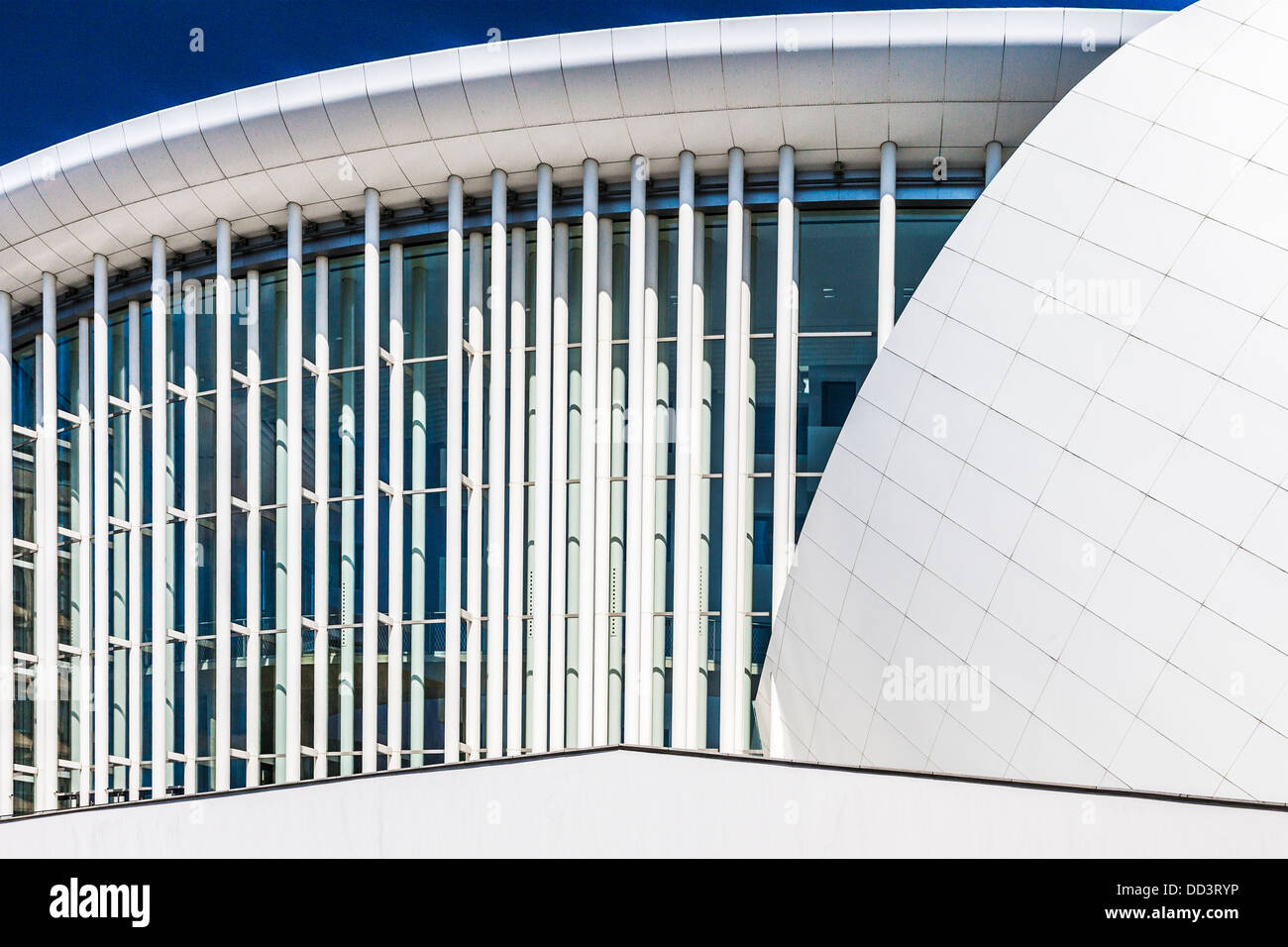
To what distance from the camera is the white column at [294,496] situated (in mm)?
18203

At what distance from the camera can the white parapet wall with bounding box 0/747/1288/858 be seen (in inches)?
257

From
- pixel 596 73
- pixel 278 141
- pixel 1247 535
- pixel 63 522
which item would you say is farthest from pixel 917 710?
pixel 63 522

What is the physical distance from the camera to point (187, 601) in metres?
19.4

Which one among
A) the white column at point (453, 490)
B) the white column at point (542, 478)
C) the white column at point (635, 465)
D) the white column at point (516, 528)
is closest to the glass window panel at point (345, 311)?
the white column at point (453, 490)

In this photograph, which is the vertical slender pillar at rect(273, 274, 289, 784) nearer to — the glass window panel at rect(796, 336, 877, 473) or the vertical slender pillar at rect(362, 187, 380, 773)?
the vertical slender pillar at rect(362, 187, 380, 773)

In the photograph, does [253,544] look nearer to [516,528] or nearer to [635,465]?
[516,528]

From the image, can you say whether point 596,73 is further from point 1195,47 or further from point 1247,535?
point 1247,535

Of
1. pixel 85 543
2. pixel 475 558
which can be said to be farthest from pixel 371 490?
pixel 85 543

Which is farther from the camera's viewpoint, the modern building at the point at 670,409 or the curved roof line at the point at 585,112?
the curved roof line at the point at 585,112

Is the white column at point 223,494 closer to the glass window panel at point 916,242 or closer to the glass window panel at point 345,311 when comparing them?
the glass window panel at point 345,311

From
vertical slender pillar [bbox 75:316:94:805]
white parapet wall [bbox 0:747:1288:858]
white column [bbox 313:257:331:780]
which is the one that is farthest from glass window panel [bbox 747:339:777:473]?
vertical slender pillar [bbox 75:316:94:805]

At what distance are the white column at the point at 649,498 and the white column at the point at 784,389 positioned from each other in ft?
5.67

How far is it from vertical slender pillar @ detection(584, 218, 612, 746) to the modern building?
0.26 feet
